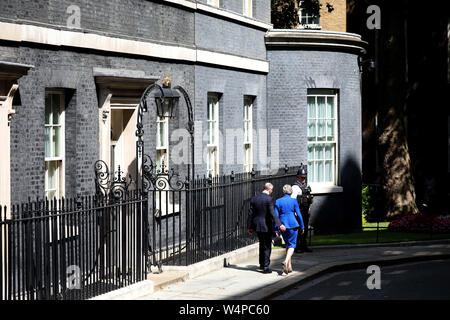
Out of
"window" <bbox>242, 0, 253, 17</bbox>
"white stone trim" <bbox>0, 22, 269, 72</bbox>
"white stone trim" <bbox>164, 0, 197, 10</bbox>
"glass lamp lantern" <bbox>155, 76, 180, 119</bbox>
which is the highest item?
"window" <bbox>242, 0, 253, 17</bbox>

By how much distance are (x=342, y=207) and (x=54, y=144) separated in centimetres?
1232

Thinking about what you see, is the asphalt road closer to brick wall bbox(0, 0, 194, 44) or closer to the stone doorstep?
the stone doorstep

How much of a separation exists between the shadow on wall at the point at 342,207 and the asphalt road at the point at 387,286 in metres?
6.15

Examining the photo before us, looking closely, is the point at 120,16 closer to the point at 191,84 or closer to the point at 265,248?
the point at 191,84

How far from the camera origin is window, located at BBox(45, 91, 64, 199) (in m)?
15.3

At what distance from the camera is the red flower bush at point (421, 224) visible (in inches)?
1000

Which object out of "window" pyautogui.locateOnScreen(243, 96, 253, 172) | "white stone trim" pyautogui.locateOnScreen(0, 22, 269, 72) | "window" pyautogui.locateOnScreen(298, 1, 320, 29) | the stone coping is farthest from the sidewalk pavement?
"window" pyautogui.locateOnScreen(298, 1, 320, 29)

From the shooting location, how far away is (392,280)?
1733cm

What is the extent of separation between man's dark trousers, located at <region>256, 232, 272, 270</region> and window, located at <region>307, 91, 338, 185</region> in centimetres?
825

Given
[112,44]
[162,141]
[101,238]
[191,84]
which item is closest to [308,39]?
[191,84]

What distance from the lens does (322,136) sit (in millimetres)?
25703

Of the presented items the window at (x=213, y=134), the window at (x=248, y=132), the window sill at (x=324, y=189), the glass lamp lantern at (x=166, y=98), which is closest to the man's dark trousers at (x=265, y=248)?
the glass lamp lantern at (x=166, y=98)

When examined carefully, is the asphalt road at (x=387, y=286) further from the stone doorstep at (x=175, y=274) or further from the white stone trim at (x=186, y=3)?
the white stone trim at (x=186, y=3)
